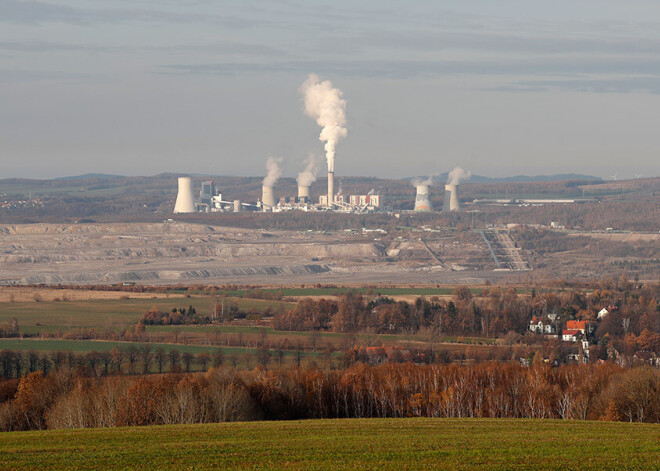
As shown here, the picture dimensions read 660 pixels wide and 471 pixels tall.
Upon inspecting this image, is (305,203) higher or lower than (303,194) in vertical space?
lower

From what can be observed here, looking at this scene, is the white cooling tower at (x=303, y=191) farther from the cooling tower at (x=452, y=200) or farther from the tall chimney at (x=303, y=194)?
the cooling tower at (x=452, y=200)

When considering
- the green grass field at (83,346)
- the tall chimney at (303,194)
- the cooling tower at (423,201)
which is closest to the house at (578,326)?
the green grass field at (83,346)

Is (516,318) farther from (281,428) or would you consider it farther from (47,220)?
(47,220)

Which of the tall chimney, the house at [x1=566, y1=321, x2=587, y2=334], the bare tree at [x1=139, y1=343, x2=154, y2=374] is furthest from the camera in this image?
the tall chimney

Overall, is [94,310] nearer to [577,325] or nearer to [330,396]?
[577,325]

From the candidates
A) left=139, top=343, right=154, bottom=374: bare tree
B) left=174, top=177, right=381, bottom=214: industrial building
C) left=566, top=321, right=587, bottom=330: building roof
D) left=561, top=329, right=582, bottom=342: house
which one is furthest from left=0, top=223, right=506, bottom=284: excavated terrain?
left=139, top=343, right=154, bottom=374: bare tree

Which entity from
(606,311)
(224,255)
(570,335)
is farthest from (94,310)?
(224,255)

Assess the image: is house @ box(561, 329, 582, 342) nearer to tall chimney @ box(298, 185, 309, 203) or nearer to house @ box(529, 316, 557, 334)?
house @ box(529, 316, 557, 334)
